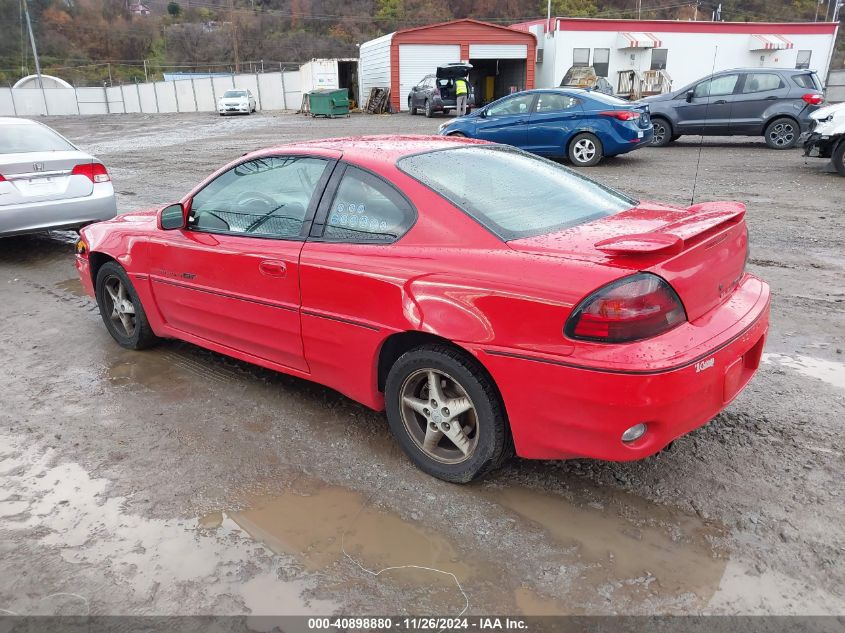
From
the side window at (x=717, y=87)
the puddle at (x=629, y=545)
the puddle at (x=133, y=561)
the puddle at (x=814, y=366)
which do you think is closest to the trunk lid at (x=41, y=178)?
the puddle at (x=133, y=561)

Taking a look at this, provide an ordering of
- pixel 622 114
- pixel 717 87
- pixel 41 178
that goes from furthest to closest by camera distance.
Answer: pixel 717 87 < pixel 622 114 < pixel 41 178

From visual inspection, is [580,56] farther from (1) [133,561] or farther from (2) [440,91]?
(1) [133,561]

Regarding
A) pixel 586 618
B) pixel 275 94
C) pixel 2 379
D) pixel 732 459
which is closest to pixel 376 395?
pixel 586 618

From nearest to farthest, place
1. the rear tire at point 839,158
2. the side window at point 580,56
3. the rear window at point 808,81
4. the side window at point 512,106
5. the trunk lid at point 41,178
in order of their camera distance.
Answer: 1. the trunk lid at point 41,178
2. the rear tire at point 839,158
3. the side window at point 512,106
4. the rear window at point 808,81
5. the side window at point 580,56

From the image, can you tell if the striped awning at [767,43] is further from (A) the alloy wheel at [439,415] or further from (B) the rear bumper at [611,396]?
(A) the alloy wheel at [439,415]

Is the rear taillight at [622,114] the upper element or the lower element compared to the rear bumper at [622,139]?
upper

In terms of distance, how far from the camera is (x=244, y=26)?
272ft

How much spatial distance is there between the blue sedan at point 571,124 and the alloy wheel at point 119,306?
9.57 m

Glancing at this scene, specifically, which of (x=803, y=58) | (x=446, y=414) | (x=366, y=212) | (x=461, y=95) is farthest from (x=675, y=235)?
(x=803, y=58)

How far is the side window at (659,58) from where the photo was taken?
107 feet

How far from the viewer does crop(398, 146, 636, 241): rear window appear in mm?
2996

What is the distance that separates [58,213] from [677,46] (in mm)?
32884

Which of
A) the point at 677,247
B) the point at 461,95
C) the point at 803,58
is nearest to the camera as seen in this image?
the point at 677,247

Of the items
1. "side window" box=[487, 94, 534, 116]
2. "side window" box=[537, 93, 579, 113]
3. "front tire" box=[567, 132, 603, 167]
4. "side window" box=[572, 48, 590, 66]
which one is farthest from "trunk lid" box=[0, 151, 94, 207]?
"side window" box=[572, 48, 590, 66]
